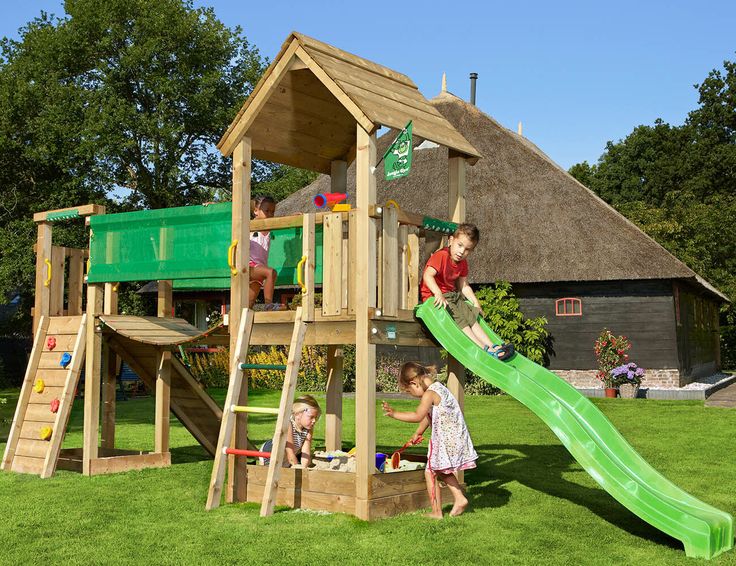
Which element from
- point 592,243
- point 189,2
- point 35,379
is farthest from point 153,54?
point 35,379

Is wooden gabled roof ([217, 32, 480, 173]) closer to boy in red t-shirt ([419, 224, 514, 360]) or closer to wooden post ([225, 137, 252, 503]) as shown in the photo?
wooden post ([225, 137, 252, 503])

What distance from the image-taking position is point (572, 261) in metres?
21.8

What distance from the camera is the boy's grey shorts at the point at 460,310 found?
790 cm

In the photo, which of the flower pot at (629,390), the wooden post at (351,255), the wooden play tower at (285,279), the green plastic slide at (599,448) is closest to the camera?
the green plastic slide at (599,448)

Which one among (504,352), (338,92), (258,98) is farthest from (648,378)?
(338,92)

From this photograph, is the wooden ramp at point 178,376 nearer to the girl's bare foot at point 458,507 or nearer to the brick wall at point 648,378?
the girl's bare foot at point 458,507

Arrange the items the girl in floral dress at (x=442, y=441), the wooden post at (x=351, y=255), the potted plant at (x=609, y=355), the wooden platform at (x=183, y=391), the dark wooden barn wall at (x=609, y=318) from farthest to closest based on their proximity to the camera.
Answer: the dark wooden barn wall at (x=609, y=318)
the potted plant at (x=609, y=355)
the wooden platform at (x=183, y=391)
the wooden post at (x=351, y=255)
the girl in floral dress at (x=442, y=441)

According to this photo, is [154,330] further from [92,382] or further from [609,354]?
[609,354]

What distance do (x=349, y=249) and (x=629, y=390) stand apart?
14915 mm

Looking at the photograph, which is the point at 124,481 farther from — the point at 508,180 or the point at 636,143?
the point at 636,143

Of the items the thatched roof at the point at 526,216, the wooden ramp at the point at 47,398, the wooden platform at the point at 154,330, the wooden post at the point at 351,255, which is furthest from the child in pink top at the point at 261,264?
the thatched roof at the point at 526,216

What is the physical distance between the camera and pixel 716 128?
5144 cm

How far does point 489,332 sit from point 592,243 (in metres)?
14.8

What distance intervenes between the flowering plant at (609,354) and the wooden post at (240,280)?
576 inches
